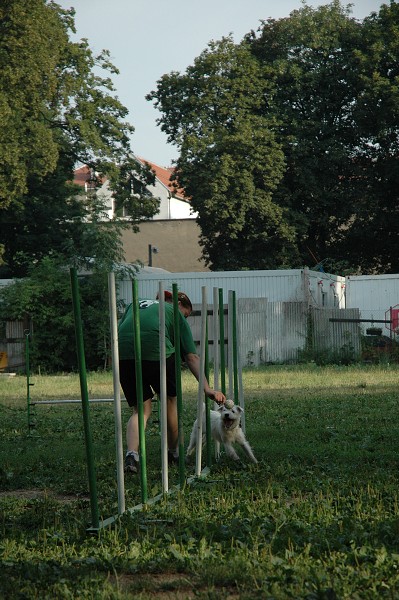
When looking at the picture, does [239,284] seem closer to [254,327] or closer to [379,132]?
[254,327]

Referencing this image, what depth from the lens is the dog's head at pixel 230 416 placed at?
9625 mm

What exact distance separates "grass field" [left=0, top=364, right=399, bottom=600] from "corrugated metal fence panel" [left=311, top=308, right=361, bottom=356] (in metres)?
18.2

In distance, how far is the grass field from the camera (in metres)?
4.98

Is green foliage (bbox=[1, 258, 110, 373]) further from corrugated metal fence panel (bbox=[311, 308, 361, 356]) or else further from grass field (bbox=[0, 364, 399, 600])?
grass field (bbox=[0, 364, 399, 600])

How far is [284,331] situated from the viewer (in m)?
33.0

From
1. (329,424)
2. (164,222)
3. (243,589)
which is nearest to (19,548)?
(243,589)

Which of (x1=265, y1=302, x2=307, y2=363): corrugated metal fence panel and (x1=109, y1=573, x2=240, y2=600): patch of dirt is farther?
(x1=265, y1=302, x2=307, y2=363): corrugated metal fence panel

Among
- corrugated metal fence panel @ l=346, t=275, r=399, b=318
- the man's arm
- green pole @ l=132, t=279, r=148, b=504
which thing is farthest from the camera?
corrugated metal fence panel @ l=346, t=275, r=399, b=318

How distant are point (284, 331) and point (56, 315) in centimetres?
722

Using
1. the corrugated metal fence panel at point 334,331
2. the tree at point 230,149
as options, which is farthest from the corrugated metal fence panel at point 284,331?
the tree at point 230,149

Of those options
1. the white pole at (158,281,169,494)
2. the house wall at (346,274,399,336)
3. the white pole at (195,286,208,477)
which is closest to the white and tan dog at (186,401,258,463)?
the white pole at (195,286,208,477)

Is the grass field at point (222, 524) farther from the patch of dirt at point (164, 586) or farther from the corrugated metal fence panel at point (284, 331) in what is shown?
the corrugated metal fence panel at point (284, 331)

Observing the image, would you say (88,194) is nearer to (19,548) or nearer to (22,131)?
(22,131)

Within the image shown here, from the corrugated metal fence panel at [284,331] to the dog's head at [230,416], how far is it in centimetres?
2319
